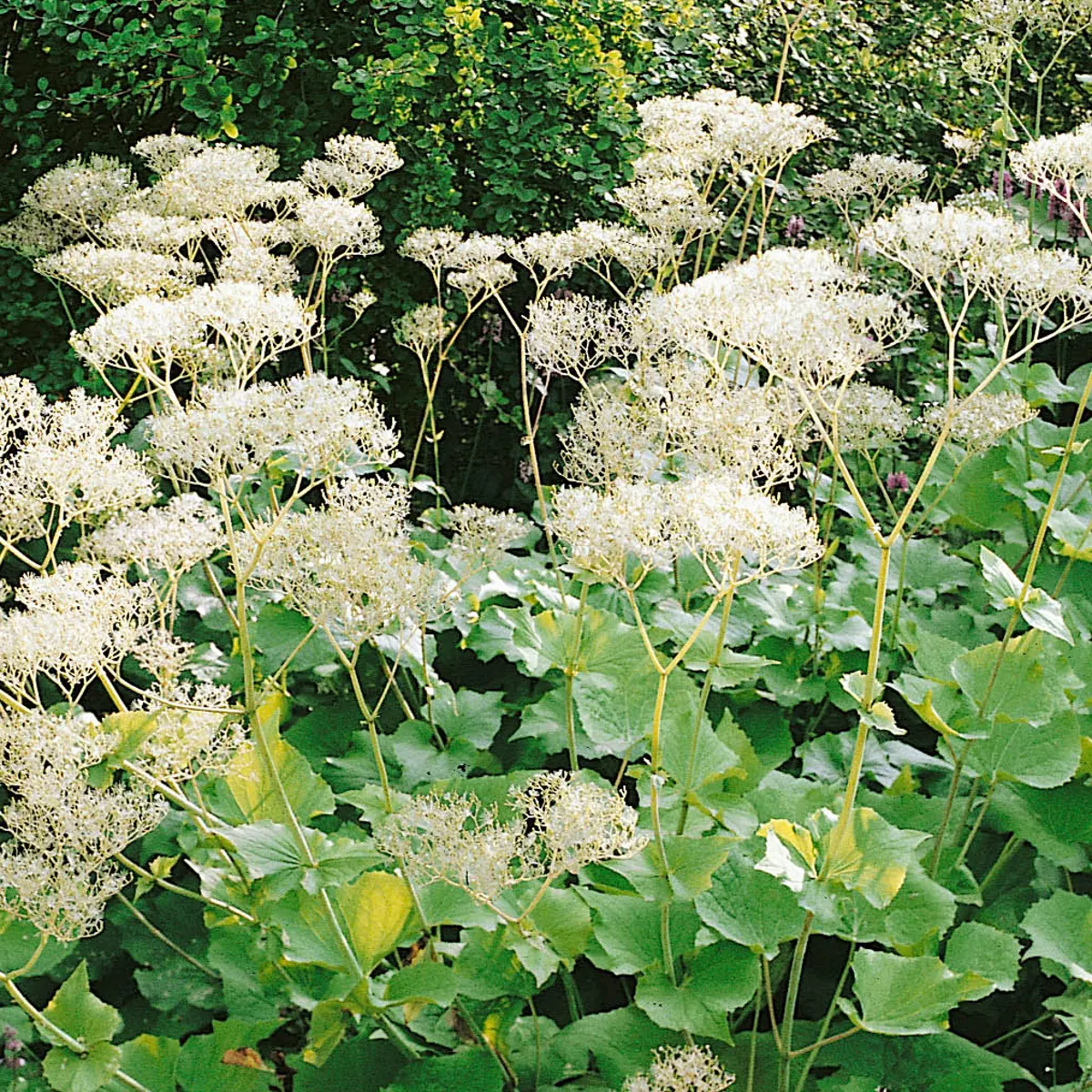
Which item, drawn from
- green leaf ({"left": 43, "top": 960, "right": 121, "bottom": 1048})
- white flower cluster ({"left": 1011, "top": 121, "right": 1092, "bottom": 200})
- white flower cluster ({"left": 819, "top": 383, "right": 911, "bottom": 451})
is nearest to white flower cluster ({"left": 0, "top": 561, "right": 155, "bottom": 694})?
green leaf ({"left": 43, "top": 960, "right": 121, "bottom": 1048})

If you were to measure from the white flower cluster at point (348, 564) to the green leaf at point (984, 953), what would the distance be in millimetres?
1163

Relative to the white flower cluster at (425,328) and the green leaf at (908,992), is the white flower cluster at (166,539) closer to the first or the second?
the green leaf at (908,992)

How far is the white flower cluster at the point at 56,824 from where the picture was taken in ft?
6.06

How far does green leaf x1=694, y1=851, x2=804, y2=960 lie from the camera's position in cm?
209

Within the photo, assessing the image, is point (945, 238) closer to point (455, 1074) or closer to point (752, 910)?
point (752, 910)

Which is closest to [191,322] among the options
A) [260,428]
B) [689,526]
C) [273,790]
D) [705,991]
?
[260,428]

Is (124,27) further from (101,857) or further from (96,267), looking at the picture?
(101,857)

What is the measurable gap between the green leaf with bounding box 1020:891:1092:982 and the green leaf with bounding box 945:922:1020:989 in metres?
0.06

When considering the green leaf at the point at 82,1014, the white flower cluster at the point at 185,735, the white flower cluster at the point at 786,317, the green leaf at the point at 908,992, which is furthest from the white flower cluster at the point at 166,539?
the green leaf at the point at 908,992

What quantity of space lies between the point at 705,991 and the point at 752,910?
0.16 meters

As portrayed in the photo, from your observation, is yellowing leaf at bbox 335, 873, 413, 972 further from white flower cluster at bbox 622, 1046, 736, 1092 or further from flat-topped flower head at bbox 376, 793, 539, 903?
white flower cluster at bbox 622, 1046, 736, 1092

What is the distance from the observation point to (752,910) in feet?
6.98

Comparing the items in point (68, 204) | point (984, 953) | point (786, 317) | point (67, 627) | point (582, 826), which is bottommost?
point (984, 953)

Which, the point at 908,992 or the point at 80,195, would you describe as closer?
the point at 908,992
